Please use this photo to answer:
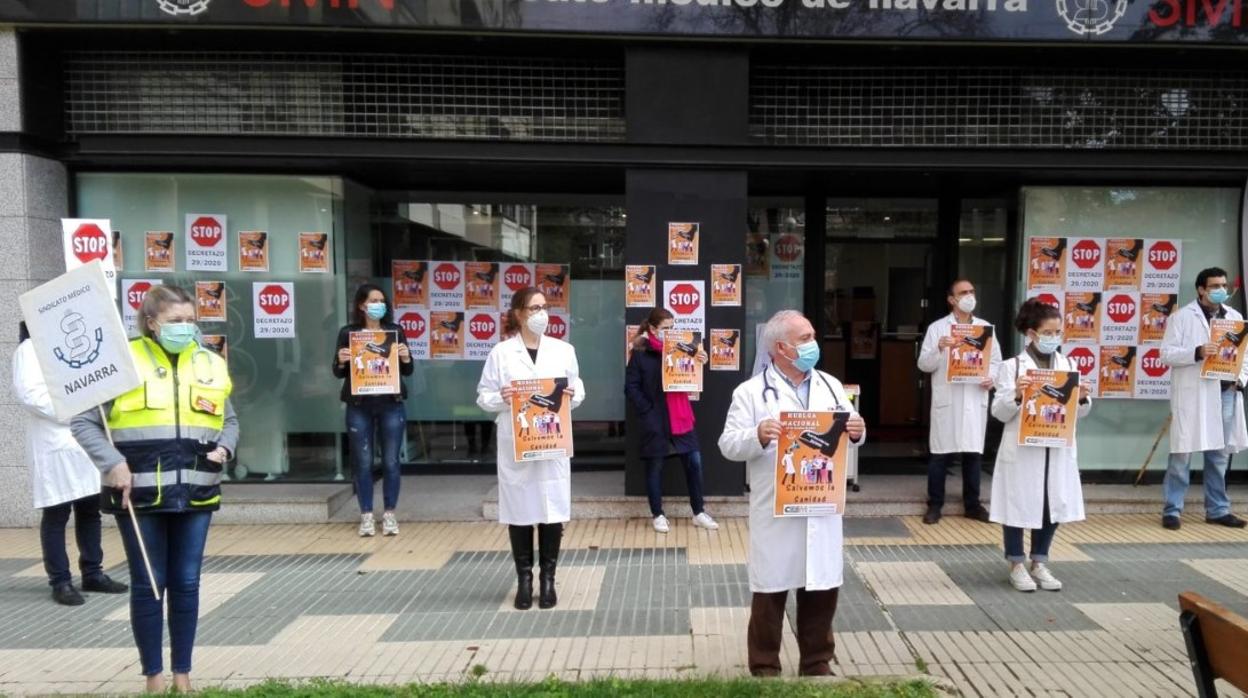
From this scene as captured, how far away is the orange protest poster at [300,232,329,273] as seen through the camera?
8234mm

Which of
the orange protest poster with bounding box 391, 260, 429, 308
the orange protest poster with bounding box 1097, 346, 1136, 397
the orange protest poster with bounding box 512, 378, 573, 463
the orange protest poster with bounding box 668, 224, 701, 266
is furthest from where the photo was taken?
the orange protest poster with bounding box 391, 260, 429, 308

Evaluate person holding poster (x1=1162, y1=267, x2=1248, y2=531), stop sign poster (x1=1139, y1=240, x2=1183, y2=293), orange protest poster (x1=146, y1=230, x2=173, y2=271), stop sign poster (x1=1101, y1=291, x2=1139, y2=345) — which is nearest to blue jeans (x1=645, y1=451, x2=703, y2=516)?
person holding poster (x1=1162, y1=267, x2=1248, y2=531)

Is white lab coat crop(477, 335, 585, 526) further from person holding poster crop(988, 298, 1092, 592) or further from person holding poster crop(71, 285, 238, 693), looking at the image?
person holding poster crop(988, 298, 1092, 592)

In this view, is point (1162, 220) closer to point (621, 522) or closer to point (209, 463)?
point (621, 522)

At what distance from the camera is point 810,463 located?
3.79 metres

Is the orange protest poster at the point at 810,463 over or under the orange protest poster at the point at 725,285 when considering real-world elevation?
under

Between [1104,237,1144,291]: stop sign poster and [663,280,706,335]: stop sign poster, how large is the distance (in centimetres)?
426

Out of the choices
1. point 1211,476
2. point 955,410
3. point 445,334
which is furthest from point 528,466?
point 1211,476

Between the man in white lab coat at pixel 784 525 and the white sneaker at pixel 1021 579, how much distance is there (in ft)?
7.51

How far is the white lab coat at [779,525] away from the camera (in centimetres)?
387

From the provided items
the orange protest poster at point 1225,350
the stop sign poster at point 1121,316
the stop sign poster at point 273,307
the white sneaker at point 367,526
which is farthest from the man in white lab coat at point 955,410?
the stop sign poster at point 273,307

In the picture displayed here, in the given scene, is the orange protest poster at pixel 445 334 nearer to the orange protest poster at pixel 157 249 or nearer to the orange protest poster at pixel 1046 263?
the orange protest poster at pixel 157 249

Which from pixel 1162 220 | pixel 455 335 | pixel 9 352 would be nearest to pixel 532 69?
pixel 455 335

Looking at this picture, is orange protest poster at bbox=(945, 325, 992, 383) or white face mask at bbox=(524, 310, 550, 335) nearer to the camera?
white face mask at bbox=(524, 310, 550, 335)
